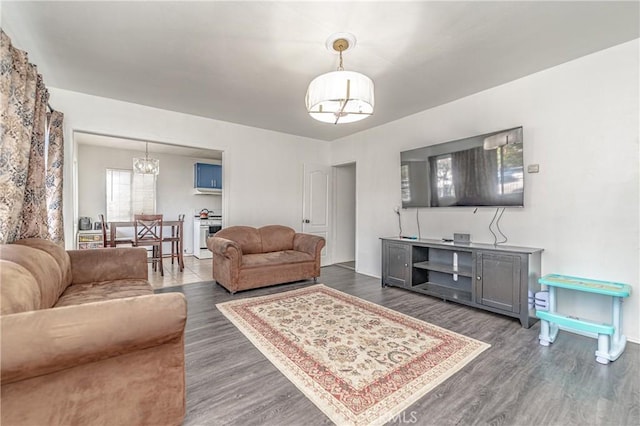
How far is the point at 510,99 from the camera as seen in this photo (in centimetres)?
318

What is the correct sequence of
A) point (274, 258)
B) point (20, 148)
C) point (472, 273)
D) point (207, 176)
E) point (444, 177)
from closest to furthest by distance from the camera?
point (20, 148) → point (472, 273) → point (444, 177) → point (274, 258) → point (207, 176)

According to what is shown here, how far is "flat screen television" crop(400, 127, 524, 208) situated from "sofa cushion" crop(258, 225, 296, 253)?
79.1 inches

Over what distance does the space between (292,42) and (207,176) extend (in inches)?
213

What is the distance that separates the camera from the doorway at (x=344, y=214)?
19.9ft

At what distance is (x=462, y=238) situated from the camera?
3.44 metres

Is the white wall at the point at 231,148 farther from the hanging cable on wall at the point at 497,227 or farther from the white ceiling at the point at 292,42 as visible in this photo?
the hanging cable on wall at the point at 497,227

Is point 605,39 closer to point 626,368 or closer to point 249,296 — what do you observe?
point 626,368

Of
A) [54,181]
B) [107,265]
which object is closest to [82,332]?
[107,265]

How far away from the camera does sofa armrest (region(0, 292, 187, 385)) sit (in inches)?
39.8

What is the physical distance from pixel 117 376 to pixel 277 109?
3.57 meters

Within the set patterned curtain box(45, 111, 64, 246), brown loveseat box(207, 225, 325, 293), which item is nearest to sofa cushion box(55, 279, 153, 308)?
patterned curtain box(45, 111, 64, 246)

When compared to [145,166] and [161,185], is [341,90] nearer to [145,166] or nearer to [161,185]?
[145,166]

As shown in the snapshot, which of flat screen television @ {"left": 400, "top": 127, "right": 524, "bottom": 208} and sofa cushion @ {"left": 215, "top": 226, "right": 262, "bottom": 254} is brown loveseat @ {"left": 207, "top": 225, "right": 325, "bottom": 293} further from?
flat screen television @ {"left": 400, "top": 127, "right": 524, "bottom": 208}

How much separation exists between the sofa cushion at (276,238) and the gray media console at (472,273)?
1647 millimetres
